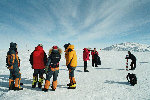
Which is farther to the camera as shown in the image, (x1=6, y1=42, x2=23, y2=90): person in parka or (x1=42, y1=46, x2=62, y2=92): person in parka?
(x1=42, y1=46, x2=62, y2=92): person in parka

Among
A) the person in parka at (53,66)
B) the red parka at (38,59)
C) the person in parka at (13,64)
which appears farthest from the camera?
the red parka at (38,59)

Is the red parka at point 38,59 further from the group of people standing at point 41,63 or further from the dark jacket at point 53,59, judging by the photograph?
the dark jacket at point 53,59

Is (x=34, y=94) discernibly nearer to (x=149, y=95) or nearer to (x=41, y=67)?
(x=41, y=67)

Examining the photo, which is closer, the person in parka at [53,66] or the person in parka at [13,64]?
the person in parka at [13,64]

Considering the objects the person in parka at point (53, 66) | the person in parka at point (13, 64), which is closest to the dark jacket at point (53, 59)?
the person in parka at point (53, 66)

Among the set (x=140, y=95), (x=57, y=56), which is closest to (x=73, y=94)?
(x=57, y=56)

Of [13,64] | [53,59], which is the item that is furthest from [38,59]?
[13,64]

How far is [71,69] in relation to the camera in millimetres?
5785

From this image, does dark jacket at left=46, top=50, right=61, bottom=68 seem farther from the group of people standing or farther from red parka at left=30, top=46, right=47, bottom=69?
red parka at left=30, top=46, right=47, bottom=69

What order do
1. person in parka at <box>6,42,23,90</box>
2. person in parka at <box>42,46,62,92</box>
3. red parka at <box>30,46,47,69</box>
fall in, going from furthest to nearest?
1. red parka at <box>30,46,47,69</box>
2. person in parka at <box>42,46,62,92</box>
3. person in parka at <box>6,42,23,90</box>

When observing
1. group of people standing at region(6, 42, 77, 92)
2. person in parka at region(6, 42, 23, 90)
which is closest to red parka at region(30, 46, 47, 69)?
group of people standing at region(6, 42, 77, 92)

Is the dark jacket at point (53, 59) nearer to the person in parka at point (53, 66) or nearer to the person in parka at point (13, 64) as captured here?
the person in parka at point (53, 66)

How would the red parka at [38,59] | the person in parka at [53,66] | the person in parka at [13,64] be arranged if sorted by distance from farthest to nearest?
the red parka at [38,59] → the person in parka at [53,66] → the person in parka at [13,64]

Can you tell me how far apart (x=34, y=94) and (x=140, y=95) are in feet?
15.0
